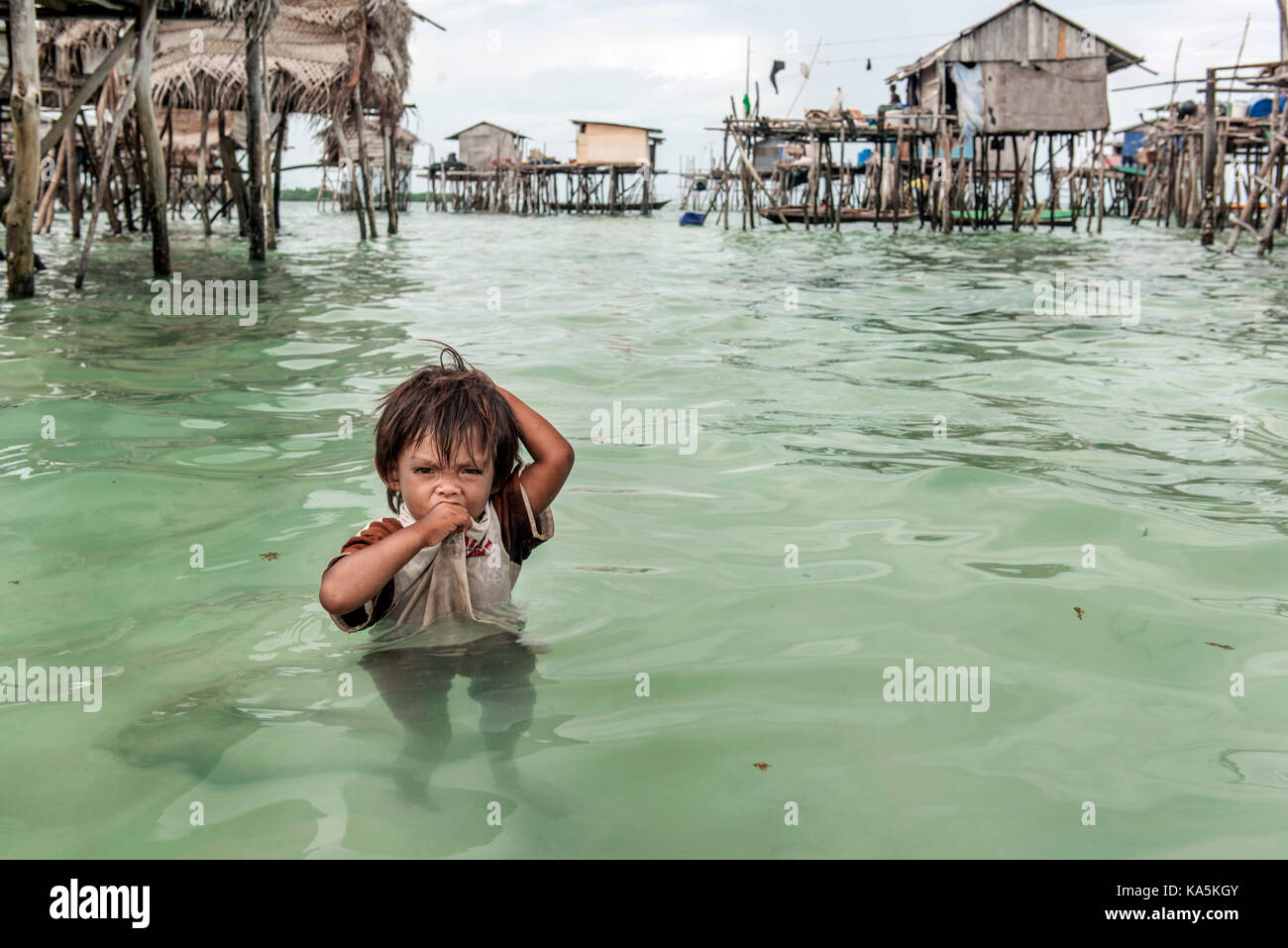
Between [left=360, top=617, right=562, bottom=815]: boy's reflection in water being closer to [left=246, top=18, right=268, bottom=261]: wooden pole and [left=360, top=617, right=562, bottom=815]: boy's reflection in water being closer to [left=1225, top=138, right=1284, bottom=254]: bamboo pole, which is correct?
[left=246, top=18, right=268, bottom=261]: wooden pole

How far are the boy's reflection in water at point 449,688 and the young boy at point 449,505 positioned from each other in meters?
0.07

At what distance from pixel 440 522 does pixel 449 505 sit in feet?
0.18

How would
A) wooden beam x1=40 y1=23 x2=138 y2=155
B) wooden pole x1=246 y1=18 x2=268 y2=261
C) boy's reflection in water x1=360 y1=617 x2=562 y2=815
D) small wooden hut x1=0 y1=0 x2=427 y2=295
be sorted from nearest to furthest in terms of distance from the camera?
1. boy's reflection in water x1=360 y1=617 x2=562 y2=815
2. wooden beam x1=40 y1=23 x2=138 y2=155
3. small wooden hut x1=0 y1=0 x2=427 y2=295
4. wooden pole x1=246 y1=18 x2=268 y2=261

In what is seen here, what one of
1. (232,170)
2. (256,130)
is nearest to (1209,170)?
(256,130)

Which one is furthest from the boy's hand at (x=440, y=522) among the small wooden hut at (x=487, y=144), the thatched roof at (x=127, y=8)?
the small wooden hut at (x=487, y=144)

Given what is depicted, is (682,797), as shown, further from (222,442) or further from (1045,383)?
(1045,383)

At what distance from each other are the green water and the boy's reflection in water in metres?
0.01

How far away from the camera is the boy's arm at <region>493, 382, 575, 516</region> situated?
3053 millimetres

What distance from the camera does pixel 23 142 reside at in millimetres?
9234

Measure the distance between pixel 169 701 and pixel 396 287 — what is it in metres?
10.2

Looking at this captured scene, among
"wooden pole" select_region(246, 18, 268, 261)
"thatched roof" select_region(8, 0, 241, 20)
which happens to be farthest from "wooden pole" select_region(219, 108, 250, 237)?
"thatched roof" select_region(8, 0, 241, 20)

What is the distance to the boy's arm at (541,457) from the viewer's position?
3053mm

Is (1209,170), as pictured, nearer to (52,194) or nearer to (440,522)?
(52,194)
